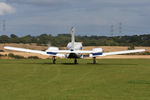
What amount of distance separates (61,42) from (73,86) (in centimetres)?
14442

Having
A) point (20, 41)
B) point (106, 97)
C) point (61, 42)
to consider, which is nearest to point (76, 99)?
point (106, 97)

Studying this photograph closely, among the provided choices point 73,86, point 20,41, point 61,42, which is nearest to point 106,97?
point 73,86

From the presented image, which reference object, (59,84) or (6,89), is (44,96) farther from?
(59,84)

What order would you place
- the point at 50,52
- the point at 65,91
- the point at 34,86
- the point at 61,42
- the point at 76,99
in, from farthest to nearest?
the point at 61,42 < the point at 50,52 < the point at 34,86 < the point at 65,91 < the point at 76,99

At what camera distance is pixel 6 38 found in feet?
631

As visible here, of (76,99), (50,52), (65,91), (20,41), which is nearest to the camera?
(76,99)

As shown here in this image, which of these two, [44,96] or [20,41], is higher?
[20,41]

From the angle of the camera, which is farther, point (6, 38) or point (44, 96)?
point (6, 38)

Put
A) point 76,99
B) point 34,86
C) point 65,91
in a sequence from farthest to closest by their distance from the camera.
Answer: point 34,86 → point 65,91 → point 76,99

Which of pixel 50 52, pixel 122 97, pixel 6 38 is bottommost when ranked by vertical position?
pixel 122 97

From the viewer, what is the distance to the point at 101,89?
762 inches

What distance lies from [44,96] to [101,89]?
3891 millimetres

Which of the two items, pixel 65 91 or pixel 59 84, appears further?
pixel 59 84

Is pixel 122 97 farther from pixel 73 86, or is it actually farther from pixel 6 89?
pixel 6 89
